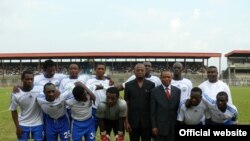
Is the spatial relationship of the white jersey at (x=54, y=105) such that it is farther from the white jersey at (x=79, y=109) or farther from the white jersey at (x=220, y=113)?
the white jersey at (x=220, y=113)

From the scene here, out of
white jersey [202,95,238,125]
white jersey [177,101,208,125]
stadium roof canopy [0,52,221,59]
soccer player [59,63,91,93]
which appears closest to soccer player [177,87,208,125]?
white jersey [177,101,208,125]

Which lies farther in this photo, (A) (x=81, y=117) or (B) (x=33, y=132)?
(A) (x=81, y=117)

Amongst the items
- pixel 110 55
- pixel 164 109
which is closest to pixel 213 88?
pixel 164 109

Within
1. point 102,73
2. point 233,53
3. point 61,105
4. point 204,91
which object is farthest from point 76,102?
point 233,53

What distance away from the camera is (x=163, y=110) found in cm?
711

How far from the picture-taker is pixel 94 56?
196 ft

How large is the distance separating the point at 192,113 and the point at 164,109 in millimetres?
490

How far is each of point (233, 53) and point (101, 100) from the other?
64420 mm

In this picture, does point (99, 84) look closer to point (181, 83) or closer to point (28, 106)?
point (28, 106)

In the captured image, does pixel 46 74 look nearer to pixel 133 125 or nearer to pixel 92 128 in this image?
pixel 92 128

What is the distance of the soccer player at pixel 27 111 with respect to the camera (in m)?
7.16

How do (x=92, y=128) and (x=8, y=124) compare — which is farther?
(x=8, y=124)

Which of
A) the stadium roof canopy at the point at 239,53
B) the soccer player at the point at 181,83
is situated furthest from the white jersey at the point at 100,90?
the stadium roof canopy at the point at 239,53

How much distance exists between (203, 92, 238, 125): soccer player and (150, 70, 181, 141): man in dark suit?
562 mm
